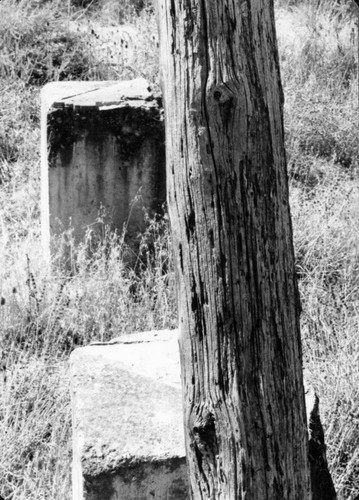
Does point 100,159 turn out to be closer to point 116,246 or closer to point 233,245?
point 116,246

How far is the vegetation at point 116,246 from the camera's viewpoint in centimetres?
433

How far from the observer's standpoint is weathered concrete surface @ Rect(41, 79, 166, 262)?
5871mm

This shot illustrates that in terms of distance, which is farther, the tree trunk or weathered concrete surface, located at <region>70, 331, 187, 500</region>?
weathered concrete surface, located at <region>70, 331, 187, 500</region>

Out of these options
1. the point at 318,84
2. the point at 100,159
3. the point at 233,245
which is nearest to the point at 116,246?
the point at 100,159

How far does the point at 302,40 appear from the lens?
9.49 meters

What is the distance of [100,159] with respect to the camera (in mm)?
5988

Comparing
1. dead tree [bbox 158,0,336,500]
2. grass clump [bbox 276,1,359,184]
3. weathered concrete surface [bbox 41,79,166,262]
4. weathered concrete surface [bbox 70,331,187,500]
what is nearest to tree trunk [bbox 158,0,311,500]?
dead tree [bbox 158,0,336,500]

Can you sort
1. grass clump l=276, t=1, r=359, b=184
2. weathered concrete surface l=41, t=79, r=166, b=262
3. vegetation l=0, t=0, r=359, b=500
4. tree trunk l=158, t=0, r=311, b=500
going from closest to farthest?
tree trunk l=158, t=0, r=311, b=500 < vegetation l=0, t=0, r=359, b=500 < weathered concrete surface l=41, t=79, r=166, b=262 < grass clump l=276, t=1, r=359, b=184

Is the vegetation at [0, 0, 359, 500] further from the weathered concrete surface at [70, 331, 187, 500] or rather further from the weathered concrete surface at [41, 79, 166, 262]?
the weathered concrete surface at [70, 331, 187, 500]

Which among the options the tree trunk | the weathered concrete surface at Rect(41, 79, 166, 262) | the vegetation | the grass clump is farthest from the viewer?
the grass clump

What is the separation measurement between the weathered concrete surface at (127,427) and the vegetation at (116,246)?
566 millimetres

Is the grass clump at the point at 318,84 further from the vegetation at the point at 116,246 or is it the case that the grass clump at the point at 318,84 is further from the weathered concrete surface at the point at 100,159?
the weathered concrete surface at the point at 100,159

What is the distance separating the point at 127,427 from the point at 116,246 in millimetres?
2488

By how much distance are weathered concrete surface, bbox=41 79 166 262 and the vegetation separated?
0.22 m
